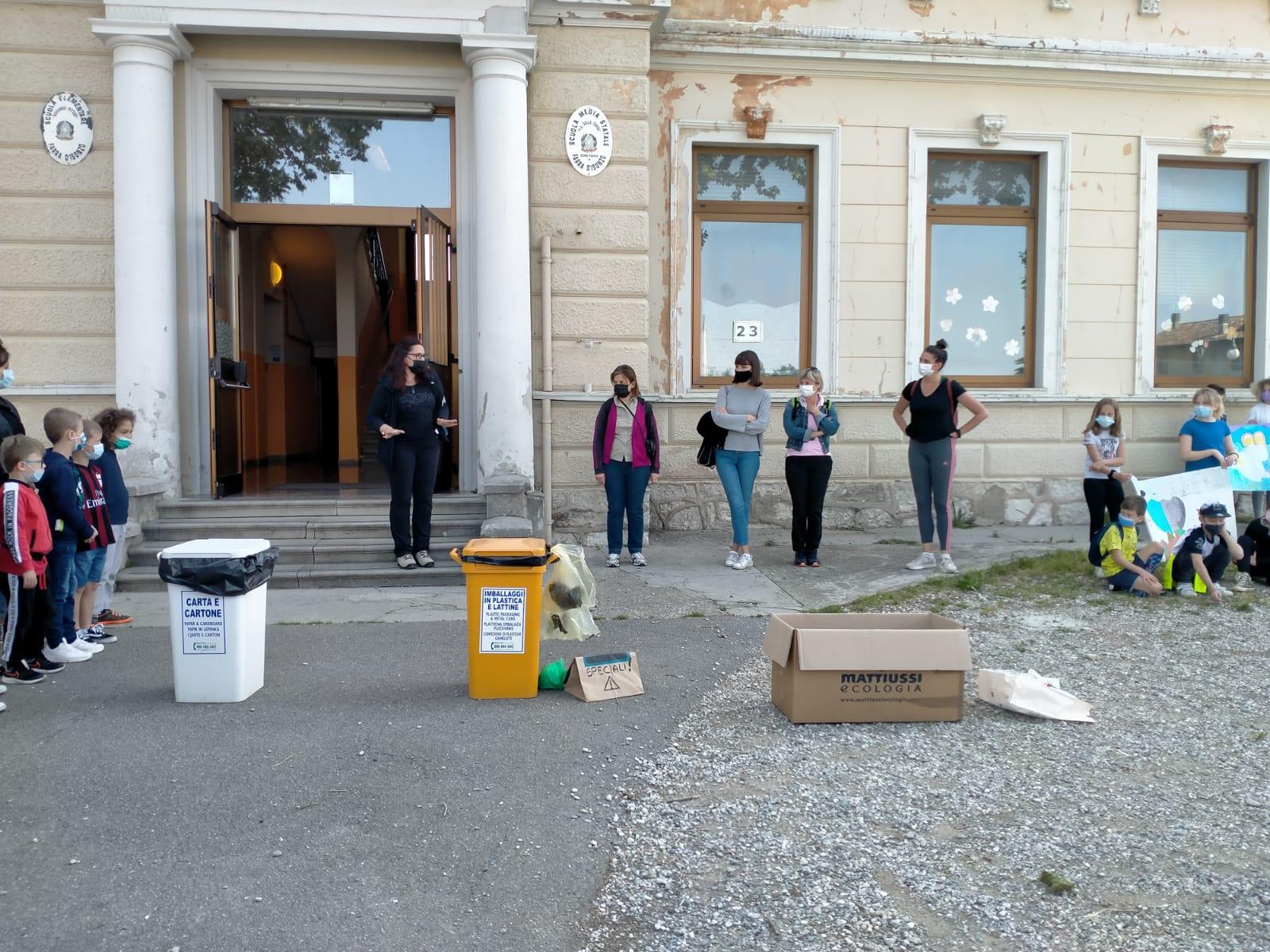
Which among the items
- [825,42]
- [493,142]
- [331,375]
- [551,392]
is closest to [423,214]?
[493,142]

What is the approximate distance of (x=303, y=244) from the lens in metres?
16.6

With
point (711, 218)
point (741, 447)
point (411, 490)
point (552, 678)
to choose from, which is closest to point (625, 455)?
point (741, 447)

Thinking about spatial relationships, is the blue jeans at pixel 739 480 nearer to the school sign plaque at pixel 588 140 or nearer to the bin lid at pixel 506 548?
the school sign plaque at pixel 588 140

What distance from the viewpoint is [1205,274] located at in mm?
11844

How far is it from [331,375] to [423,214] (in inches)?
457

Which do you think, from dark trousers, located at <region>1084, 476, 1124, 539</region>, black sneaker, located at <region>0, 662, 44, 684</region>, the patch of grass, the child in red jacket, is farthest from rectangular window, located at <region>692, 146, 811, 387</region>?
the patch of grass

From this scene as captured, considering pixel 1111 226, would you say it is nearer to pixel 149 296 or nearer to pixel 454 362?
pixel 454 362

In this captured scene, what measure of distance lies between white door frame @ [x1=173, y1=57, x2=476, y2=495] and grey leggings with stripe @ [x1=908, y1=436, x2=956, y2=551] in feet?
13.5

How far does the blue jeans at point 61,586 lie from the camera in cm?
575

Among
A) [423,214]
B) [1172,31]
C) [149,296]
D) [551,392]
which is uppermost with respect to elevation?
[1172,31]

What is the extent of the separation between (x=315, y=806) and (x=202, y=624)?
1675 mm

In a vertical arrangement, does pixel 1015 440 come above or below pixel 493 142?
below

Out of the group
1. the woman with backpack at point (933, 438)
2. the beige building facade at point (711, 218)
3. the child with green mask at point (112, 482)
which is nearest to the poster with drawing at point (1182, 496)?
the woman with backpack at point (933, 438)

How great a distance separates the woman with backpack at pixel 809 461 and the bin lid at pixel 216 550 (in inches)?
198
